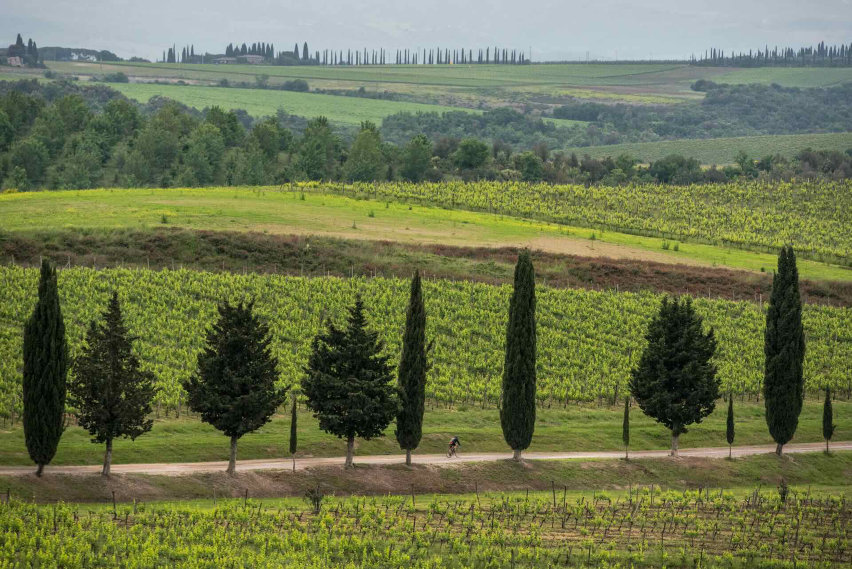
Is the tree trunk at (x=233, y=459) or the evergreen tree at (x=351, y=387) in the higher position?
the evergreen tree at (x=351, y=387)

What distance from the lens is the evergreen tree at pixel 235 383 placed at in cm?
5431

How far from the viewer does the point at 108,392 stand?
51.6 meters

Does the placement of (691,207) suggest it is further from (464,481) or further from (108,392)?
(108,392)

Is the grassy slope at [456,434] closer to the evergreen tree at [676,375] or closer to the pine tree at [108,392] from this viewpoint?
the evergreen tree at [676,375]

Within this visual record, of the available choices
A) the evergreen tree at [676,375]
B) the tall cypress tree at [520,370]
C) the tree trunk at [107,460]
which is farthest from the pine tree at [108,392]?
the evergreen tree at [676,375]

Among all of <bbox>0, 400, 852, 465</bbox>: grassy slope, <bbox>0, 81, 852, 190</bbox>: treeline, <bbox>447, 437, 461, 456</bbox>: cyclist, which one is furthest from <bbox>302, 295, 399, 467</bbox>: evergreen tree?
<bbox>0, 81, 852, 190</bbox>: treeline

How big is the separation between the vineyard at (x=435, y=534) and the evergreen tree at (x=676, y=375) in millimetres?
10562

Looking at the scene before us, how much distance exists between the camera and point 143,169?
167 meters

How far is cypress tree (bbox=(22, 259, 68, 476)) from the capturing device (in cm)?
5003

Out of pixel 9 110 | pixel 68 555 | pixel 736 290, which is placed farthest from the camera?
pixel 9 110

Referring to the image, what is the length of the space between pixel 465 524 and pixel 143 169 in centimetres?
12769

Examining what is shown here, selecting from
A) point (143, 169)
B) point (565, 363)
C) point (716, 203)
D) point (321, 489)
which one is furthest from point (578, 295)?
point (143, 169)

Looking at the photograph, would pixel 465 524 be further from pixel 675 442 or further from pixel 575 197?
pixel 575 197

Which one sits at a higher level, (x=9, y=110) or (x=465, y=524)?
(x=9, y=110)
